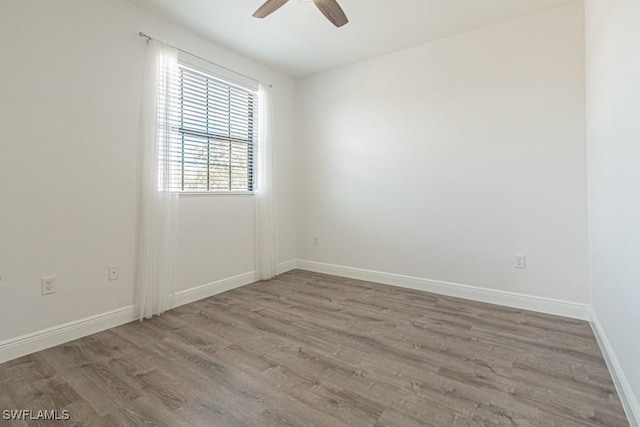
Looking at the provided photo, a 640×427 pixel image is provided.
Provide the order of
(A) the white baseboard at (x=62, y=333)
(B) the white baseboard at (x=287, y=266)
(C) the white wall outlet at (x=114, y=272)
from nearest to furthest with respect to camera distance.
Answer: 1. (A) the white baseboard at (x=62, y=333)
2. (C) the white wall outlet at (x=114, y=272)
3. (B) the white baseboard at (x=287, y=266)

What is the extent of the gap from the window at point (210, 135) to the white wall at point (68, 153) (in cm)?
35

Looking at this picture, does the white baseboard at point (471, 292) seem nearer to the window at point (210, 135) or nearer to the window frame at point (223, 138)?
the window frame at point (223, 138)

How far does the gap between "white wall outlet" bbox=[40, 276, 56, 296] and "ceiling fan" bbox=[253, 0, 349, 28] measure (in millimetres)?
2389

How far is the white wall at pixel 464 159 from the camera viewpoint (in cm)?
253

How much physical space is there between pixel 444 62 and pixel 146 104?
9.30 ft

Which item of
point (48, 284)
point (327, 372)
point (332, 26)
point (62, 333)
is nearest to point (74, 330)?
point (62, 333)

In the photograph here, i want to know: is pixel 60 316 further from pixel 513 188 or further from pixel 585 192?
pixel 585 192

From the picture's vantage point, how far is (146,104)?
2.54 meters

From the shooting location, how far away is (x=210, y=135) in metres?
3.15

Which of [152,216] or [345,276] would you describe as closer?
[152,216]

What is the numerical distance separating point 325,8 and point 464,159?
6.13 ft

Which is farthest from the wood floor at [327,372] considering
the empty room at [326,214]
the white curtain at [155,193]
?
the white curtain at [155,193]

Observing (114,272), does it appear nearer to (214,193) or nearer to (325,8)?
(214,193)

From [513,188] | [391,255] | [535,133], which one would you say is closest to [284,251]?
[391,255]
